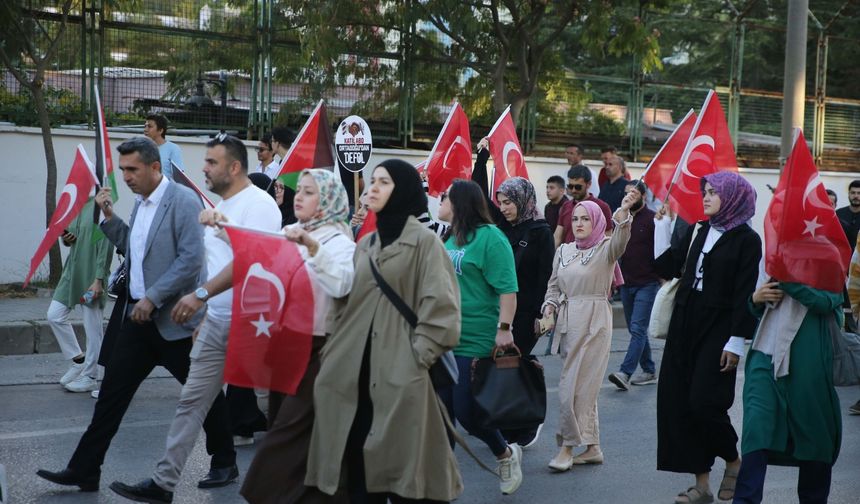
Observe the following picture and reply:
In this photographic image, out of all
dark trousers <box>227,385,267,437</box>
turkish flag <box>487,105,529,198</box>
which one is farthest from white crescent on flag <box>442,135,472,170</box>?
dark trousers <box>227,385,267,437</box>

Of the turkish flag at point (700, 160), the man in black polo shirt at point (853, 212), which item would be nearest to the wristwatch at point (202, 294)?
the turkish flag at point (700, 160)

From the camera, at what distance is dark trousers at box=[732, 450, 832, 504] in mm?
5215

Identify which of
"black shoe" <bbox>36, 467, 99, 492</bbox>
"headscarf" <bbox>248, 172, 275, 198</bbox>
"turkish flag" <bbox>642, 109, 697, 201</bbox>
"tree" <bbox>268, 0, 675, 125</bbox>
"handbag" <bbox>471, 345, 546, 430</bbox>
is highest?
"tree" <bbox>268, 0, 675, 125</bbox>

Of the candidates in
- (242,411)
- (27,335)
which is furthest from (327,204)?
(27,335)

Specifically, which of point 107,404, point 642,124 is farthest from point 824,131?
point 107,404

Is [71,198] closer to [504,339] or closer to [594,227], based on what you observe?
[504,339]

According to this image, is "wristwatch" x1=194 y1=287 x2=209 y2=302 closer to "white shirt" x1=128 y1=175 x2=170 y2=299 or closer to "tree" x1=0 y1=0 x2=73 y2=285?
"white shirt" x1=128 y1=175 x2=170 y2=299

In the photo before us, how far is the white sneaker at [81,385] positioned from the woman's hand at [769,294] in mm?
5029

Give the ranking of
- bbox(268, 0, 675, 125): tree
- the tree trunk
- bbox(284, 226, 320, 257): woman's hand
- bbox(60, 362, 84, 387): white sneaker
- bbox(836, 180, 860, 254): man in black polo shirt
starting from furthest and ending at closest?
bbox(268, 0, 675, 125): tree → the tree trunk → bbox(836, 180, 860, 254): man in black polo shirt → bbox(60, 362, 84, 387): white sneaker → bbox(284, 226, 320, 257): woman's hand

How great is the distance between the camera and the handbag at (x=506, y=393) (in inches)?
228

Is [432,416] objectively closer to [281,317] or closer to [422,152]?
[281,317]

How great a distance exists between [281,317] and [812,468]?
2.62m

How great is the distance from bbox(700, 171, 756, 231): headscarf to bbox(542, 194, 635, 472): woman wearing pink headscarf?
0.97 m

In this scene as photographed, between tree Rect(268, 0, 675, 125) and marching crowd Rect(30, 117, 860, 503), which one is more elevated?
tree Rect(268, 0, 675, 125)
